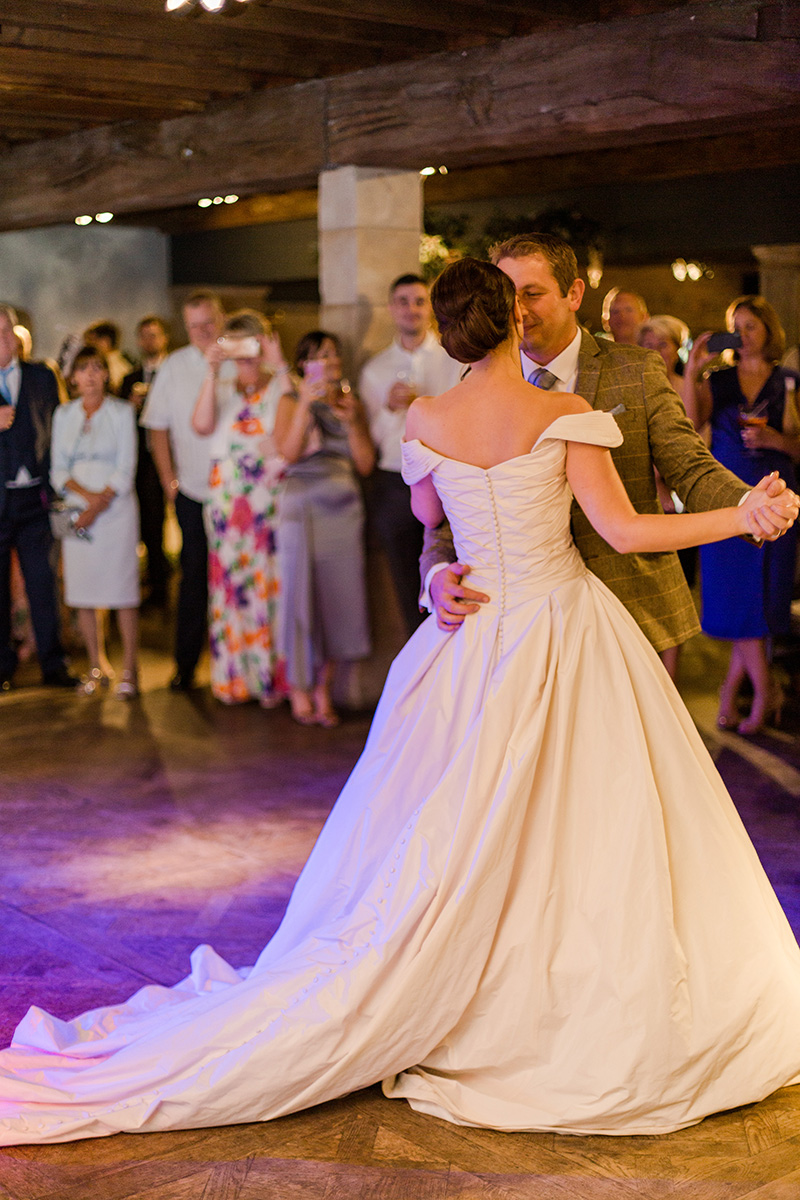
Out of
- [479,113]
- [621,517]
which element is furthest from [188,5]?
[621,517]

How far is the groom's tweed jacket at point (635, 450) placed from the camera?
288 cm

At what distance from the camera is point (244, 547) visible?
6016mm

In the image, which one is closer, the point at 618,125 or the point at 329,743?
the point at 618,125

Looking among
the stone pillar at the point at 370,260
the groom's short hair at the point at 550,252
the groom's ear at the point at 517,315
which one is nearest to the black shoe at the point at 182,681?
the stone pillar at the point at 370,260

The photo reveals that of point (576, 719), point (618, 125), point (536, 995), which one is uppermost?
point (618, 125)

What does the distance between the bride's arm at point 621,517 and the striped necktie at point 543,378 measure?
43 cm

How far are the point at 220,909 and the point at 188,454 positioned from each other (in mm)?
3055

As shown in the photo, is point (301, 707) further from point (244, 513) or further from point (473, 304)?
point (473, 304)

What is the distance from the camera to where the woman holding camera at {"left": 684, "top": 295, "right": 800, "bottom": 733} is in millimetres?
5426

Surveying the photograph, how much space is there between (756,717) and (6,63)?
13.0 ft

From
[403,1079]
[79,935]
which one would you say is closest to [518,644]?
[403,1079]

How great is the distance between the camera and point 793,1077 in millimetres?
2580

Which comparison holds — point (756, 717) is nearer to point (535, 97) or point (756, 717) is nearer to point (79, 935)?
point (535, 97)

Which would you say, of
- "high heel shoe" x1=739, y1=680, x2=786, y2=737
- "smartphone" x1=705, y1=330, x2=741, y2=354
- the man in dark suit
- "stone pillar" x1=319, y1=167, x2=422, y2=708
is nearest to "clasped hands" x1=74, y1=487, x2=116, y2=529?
the man in dark suit
